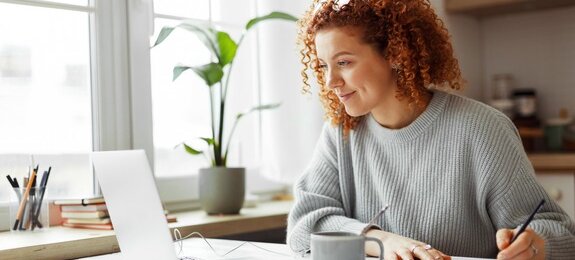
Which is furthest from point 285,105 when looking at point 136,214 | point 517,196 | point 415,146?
point 136,214

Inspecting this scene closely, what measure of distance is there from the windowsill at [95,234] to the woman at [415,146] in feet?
1.25

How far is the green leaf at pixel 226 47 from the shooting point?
2.28 meters

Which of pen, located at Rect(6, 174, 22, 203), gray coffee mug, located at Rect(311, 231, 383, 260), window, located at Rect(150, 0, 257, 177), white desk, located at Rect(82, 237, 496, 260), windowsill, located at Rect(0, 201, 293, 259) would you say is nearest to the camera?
gray coffee mug, located at Rect(311, 231, 383, 260)

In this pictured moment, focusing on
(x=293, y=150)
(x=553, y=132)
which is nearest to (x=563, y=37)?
(x=553, y=132)

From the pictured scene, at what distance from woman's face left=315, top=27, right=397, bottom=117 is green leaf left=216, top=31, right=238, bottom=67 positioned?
24.2 inches

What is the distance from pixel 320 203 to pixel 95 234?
22.7 inches

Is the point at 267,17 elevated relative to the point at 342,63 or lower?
elevated

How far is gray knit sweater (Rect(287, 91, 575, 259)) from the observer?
5.37 ft

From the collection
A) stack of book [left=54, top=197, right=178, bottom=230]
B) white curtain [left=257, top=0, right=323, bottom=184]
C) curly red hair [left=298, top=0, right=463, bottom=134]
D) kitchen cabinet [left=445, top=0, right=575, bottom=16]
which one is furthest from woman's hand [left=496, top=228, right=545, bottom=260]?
kitchen cabinet [left=445, top=0, right=575, bottom=16]

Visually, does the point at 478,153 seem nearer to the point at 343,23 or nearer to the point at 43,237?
the point at 343,23

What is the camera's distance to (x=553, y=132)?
3062mm

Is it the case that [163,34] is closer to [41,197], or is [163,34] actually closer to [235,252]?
[41,197]

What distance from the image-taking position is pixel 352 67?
1676 mm

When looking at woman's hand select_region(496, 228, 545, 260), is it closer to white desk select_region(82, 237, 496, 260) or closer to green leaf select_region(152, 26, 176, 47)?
white desk select_region(82, 237, 496, 260)
